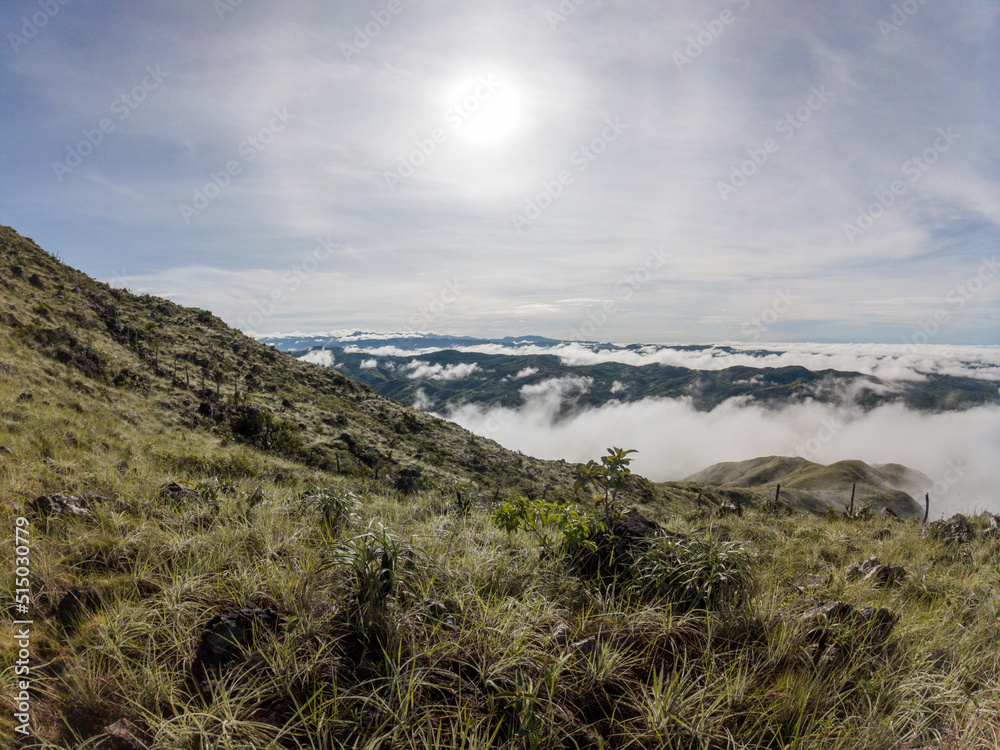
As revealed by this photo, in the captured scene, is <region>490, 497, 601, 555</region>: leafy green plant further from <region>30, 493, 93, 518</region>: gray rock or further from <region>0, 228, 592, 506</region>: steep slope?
<region>0, 228, 592, 506</region>: steep slope

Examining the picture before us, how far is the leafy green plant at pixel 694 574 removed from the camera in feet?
13.8

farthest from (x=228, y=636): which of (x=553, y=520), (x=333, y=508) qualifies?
(x=553, y=520)

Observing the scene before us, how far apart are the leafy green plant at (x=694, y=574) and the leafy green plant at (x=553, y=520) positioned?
2.15ft

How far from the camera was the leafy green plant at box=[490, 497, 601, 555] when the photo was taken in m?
5.07

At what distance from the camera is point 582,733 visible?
9.51ft

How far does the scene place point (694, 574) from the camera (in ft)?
14.1

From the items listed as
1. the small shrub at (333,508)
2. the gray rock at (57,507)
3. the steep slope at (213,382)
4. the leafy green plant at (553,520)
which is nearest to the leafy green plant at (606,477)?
the leafy green plant at (553,520)

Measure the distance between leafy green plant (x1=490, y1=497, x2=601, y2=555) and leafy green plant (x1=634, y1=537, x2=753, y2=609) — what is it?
65 centimetres

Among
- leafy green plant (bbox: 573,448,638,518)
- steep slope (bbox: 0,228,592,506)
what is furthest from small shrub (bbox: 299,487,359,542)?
steep slope (bbox: 0,228,592,506)

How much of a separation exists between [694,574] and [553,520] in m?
2.05

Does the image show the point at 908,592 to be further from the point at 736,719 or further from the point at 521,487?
the point at 521,487

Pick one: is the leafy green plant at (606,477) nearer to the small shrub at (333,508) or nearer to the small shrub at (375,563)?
the small shrub at (375,563)

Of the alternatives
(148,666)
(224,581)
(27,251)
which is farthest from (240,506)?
(27,251)

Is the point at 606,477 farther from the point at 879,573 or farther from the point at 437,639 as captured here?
the point at 879,573
